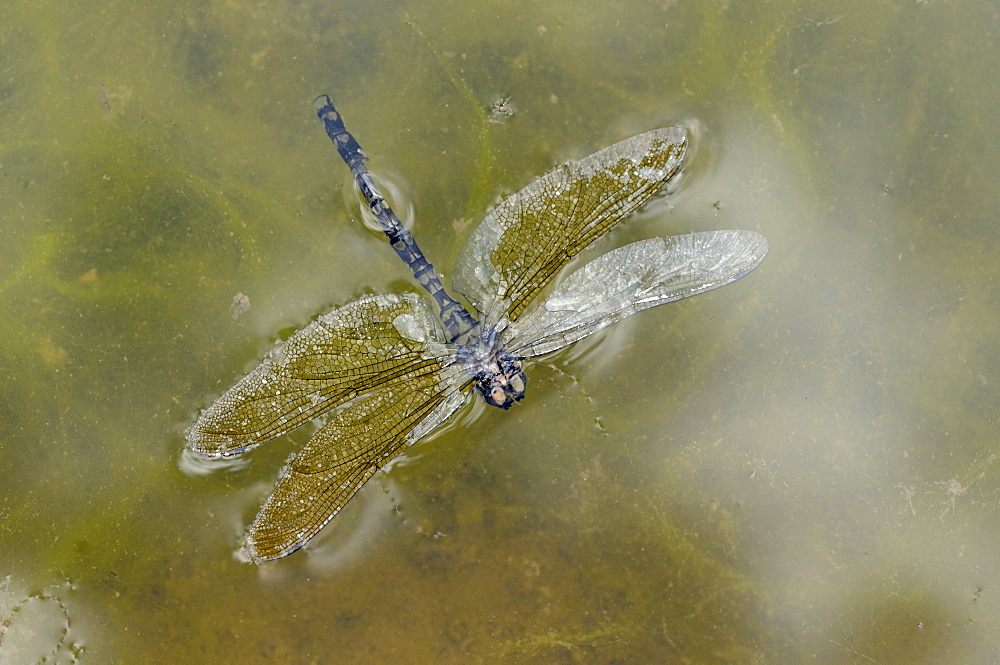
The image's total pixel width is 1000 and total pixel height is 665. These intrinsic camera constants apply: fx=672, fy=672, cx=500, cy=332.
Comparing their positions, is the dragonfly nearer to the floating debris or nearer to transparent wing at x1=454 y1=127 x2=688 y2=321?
transparent wing at x1=454 y1=127 x2=688 y2=321

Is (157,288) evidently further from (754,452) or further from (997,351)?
(997,351)

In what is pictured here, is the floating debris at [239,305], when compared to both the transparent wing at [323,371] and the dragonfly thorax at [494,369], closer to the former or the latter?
the transparent wing at [323,371]

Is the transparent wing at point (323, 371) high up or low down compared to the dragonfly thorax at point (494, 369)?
up

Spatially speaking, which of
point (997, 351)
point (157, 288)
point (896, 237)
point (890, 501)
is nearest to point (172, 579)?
point (157, 288)

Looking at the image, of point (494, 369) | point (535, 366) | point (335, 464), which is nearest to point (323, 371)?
point (335, 464)

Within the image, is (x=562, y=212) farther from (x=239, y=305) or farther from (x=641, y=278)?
(x=239, y=305)

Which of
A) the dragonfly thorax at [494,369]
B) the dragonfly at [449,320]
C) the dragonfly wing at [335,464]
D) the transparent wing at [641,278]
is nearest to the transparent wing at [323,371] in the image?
the dragonfly at [449,320]

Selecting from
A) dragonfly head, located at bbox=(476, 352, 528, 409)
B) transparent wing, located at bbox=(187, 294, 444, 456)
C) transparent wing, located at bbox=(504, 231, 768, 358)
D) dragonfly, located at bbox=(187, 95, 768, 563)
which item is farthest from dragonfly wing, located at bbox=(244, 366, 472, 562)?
transparent wing, located at bbox=(504, 231, 768, 358)
